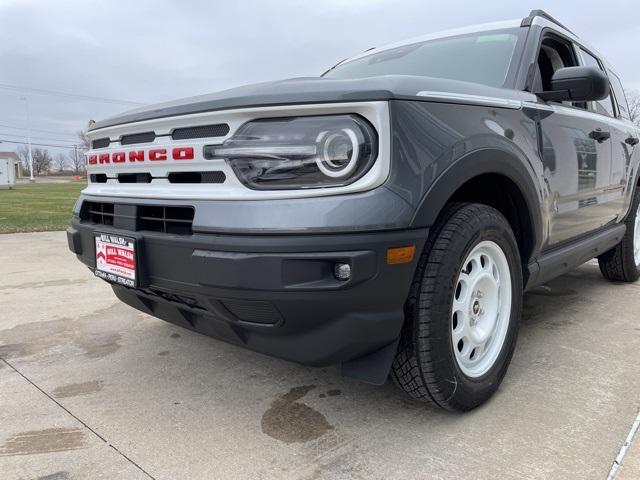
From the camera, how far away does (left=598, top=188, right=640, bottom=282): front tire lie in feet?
14.0

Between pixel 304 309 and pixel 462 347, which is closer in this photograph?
pixel 304 309

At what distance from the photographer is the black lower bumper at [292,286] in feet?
5.31

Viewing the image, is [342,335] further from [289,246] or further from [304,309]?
[289,246]

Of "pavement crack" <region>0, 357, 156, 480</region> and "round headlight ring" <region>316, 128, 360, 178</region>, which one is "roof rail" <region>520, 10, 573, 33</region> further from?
"pavement crack" <region>0, 357, 156, 480</region>

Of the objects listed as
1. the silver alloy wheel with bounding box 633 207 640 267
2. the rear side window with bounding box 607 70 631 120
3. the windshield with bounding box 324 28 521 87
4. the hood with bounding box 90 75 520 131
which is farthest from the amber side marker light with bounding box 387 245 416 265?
A: the silver alloy wheel with bounding box 633 207 640 267

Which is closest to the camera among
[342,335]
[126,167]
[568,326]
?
[342,335]

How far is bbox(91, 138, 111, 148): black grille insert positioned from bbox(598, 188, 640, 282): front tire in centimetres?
400

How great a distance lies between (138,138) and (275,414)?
1327mm

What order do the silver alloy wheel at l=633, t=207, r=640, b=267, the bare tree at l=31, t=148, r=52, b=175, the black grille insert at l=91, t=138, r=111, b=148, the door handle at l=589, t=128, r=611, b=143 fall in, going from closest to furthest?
the black grille insert at l=91, t=138, r=111, b=148
the door handle at l=589, t=128, r=611, b=143
the silver alloy wheel at l=633, t=207, r=640, b=267
the bare tree at l=31, t=148, r=52, b=175

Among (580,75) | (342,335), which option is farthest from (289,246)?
(580,75)

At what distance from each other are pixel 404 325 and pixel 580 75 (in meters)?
1.57

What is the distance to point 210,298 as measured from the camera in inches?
70.2

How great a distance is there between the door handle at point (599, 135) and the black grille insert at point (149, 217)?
2566mm

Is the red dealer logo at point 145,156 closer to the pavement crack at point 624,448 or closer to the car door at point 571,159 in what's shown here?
the car door at point 571,159
